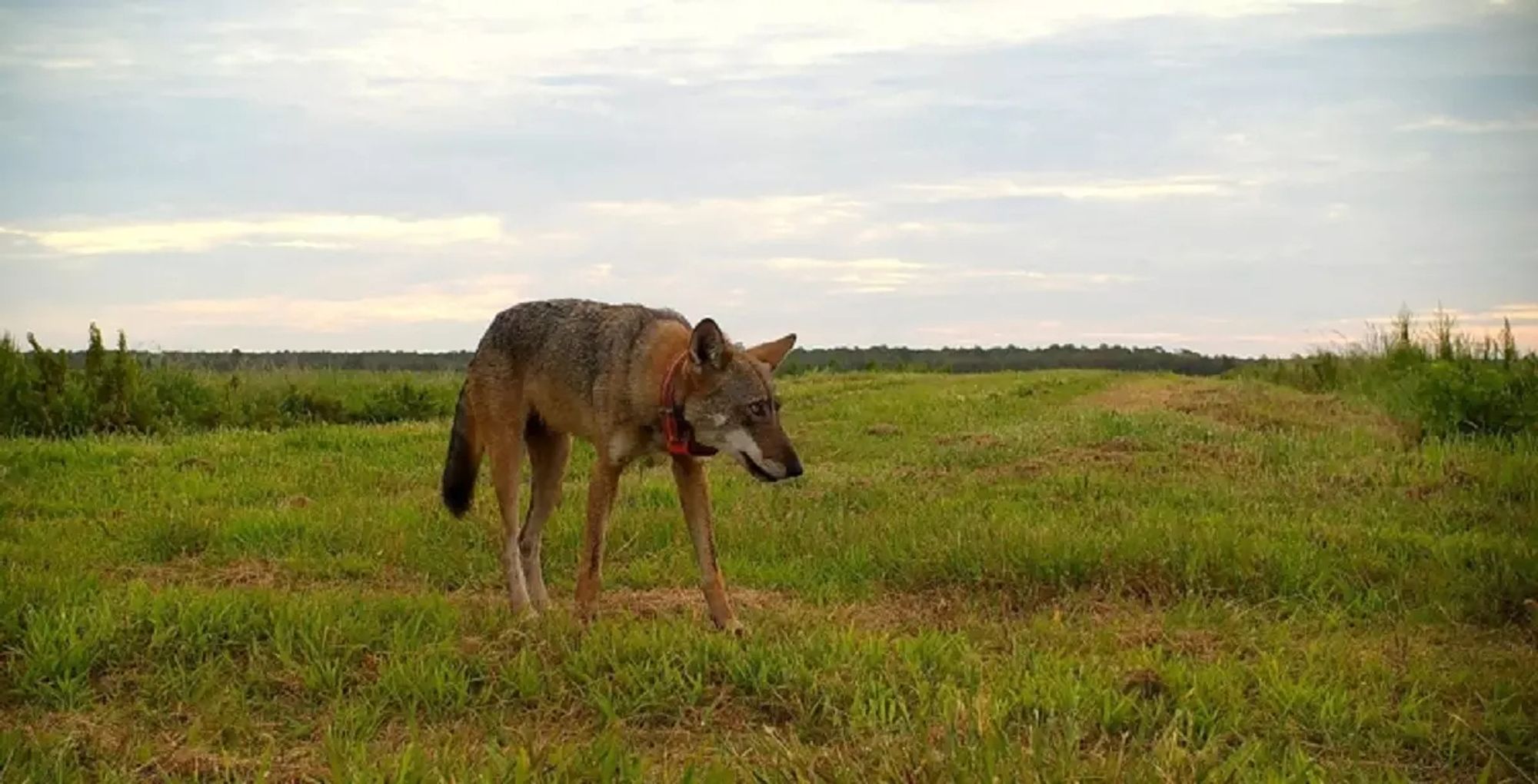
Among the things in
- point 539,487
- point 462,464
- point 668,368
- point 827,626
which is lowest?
point 827,626

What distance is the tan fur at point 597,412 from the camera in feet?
19.9

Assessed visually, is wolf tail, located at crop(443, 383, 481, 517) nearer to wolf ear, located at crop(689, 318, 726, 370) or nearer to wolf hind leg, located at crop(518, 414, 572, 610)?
wolf hind leg, located at crop(518, 414, 572, 610)

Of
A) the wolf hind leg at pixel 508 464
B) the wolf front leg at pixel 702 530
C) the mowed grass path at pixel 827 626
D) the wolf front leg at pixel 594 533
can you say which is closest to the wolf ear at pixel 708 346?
the wolf front leg at pixel 702 530

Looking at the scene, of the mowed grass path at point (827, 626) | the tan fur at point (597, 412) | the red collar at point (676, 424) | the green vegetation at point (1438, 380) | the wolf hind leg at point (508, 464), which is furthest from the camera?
the green vegetation at point (1438, 380)

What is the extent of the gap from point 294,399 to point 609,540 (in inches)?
565

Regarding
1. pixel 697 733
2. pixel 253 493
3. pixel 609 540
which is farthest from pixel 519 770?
pixel 253 493

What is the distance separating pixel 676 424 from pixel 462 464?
6.67 ft

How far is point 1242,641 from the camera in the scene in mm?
5930

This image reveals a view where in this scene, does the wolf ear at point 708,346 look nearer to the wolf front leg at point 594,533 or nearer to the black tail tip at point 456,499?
the wolf front leg at point 594,533

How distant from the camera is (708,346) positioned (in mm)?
5973

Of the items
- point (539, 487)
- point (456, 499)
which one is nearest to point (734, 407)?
point (539, 487)

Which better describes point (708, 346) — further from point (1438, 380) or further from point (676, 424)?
point (1438, 380)

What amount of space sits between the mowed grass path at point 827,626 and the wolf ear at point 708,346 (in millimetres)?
1219

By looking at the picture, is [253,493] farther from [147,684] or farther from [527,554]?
[147,684]
